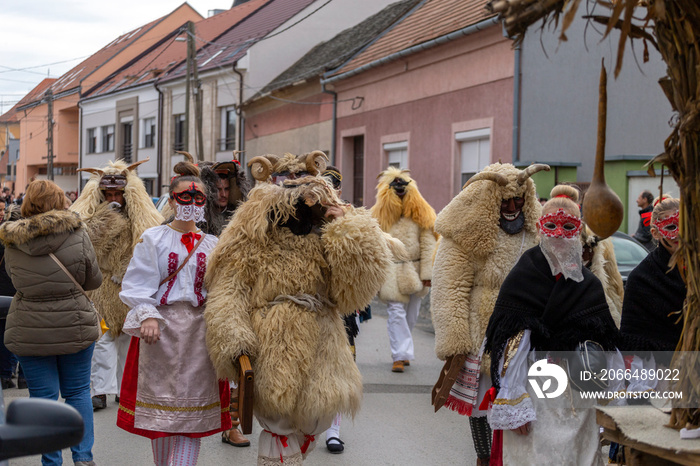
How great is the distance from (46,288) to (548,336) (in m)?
3.17

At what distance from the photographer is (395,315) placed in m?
9.09

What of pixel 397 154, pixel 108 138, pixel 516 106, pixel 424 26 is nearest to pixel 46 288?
pixel 516 106

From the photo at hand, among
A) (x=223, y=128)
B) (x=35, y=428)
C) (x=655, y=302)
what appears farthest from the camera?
(x=223, y=128)

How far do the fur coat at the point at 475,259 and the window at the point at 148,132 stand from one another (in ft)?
106

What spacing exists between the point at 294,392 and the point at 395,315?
507 cm

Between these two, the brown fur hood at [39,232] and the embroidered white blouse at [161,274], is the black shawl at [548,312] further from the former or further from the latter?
the brown fur hood at [39,232]

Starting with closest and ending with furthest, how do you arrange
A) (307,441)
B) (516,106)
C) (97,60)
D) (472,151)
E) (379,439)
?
(307,441) → (379,439) → (516,106) → (472,151) → (97,60)

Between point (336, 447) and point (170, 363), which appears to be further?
point (336, 447)

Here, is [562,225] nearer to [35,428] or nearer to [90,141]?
[35,428]

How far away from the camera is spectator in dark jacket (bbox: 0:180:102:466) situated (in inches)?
201

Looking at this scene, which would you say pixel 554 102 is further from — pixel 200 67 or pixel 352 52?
pixel 200 67

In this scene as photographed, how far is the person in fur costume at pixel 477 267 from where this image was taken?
529 centimetres

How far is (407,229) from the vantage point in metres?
9.16

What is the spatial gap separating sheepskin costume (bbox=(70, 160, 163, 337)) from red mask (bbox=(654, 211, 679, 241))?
4253 millimetres
